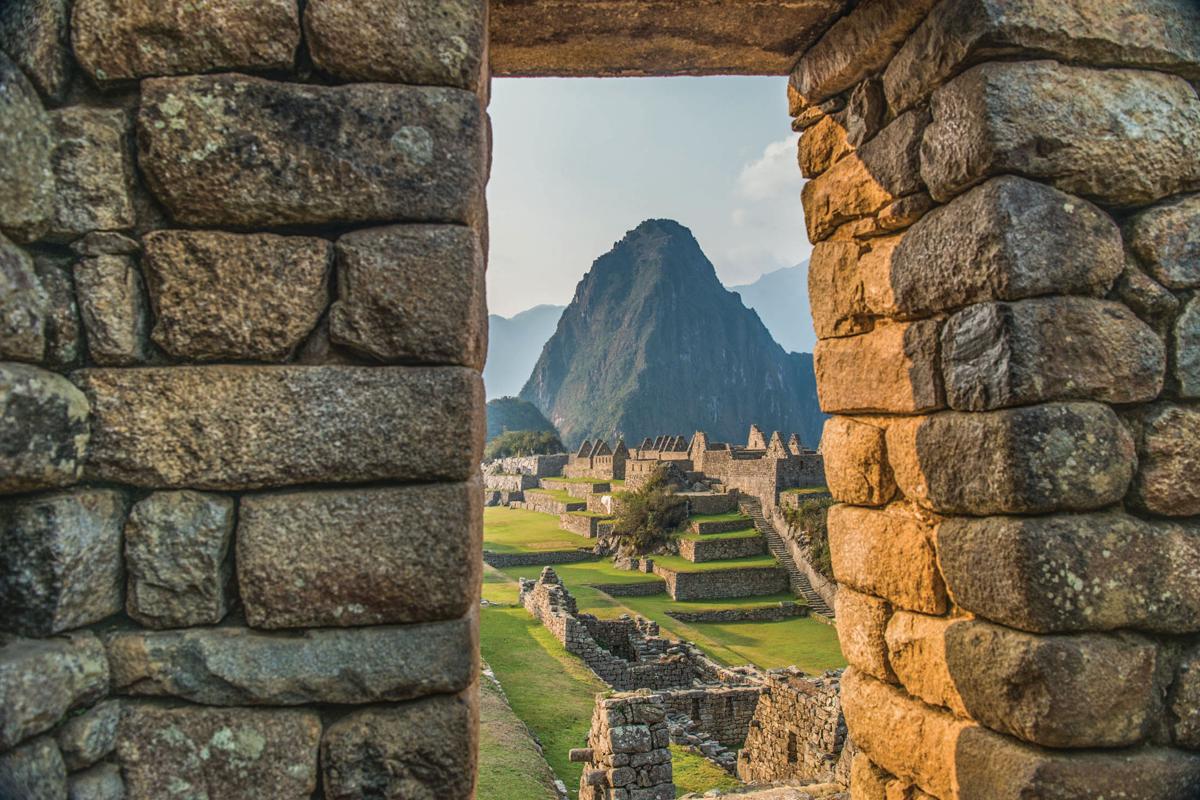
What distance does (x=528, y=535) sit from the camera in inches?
1606

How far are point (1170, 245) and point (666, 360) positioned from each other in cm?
16948

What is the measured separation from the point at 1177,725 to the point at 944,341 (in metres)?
1.46

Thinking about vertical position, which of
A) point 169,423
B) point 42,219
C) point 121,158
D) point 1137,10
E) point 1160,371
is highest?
point 1137,10

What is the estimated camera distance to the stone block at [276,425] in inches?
93.7

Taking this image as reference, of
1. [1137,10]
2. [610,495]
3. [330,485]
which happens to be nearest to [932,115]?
[1137,10]

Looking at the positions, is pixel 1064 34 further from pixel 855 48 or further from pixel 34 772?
pixel 34 772

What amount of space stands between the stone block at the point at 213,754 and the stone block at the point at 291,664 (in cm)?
6

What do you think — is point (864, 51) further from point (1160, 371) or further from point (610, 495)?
point (610, 495)

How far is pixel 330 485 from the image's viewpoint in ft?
8.02

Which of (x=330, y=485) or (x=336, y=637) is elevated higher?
(x=330, y=485)

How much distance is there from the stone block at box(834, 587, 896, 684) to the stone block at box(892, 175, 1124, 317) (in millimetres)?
1409

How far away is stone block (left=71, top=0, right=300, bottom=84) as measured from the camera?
241 centimetres

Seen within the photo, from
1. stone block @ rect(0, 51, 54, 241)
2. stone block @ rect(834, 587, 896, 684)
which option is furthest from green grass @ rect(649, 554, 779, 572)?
stone block @ rect(0, 51, 54, 241)

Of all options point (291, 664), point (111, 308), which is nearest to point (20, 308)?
point (111, 308)
